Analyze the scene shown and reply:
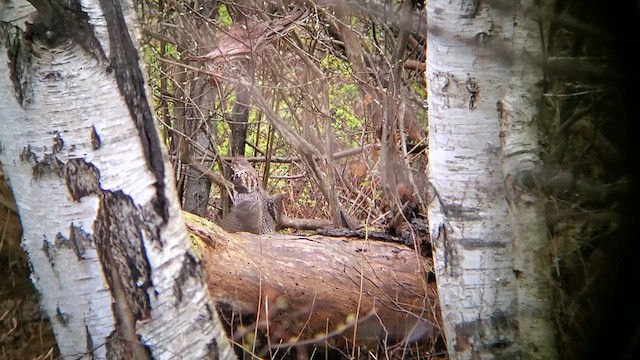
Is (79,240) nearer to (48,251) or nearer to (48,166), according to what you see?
(48,251)

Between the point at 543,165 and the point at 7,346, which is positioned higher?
the point at 543,165

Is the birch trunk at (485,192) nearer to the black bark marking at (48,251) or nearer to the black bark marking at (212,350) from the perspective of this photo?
the black bark marking at (212,350)

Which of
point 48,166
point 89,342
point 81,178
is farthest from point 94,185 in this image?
point 89,342

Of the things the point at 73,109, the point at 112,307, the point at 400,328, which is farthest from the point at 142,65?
the point at 400,328

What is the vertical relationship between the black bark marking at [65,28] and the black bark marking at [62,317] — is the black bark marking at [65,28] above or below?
above

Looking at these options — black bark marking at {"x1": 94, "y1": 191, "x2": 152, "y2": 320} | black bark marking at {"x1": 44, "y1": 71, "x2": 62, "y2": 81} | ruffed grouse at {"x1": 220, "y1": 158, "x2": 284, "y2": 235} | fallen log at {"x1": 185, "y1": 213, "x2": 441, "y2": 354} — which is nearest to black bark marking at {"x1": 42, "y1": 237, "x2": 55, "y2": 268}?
black bark marking at {"x1": 94, "y1": 191, "x2": 152, "y2": 320}

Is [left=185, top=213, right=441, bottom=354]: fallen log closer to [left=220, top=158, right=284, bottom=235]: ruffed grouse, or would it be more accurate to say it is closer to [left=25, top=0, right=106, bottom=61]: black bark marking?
[left=220, top=158, right=284, bottom=235]: ruffed grouse

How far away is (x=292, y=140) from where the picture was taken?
549cm

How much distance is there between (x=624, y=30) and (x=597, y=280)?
564mm

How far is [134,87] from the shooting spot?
7.21 ft

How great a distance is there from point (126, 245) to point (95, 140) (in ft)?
1.07

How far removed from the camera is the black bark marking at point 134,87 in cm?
216

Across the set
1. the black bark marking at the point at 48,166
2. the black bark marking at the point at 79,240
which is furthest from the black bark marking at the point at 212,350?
the black bark marking at the point at 48,166

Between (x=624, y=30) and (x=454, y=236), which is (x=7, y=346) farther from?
(x=624, y=30)
